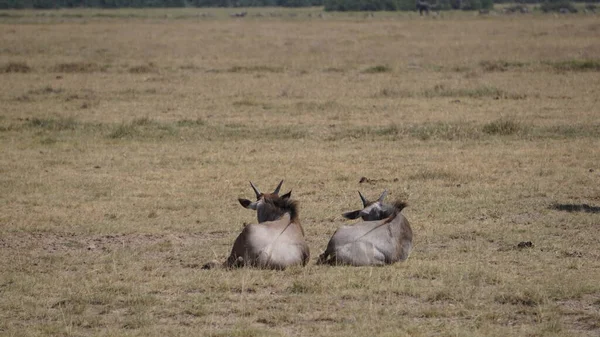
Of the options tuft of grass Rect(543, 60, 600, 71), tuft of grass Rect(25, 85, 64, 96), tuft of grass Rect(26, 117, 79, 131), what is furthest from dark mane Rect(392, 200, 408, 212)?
tuft of grass Rect(543, 60, 600, 71)

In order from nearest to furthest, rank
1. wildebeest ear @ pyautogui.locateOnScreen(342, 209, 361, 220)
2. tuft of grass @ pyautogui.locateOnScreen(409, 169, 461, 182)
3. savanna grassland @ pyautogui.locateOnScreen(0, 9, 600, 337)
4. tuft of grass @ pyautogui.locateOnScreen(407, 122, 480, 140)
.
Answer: savanna grassland @ pyautogui.locateOnScreen(0, 9, 600, 337)
wildebeest ear @ pyautogui.locateOnScreen(342, 209, 361, 220)
tuft of grass @ pyautogui.locateOnScreen(409, 169, 461, 182)
tuft of grass @ pyautogui.locateOnScreen(407, 122, 480, 140)

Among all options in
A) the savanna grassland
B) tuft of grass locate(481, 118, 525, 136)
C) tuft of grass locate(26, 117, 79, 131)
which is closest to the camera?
the savanna grassland

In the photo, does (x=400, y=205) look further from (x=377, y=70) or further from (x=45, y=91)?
(x=377, y=70)

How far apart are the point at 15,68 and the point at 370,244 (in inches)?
744

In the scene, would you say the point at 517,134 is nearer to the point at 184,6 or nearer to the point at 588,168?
the point at 588,168

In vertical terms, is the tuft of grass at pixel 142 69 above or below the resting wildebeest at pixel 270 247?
below

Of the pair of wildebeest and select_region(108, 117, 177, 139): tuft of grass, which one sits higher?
the pair of wildebeest

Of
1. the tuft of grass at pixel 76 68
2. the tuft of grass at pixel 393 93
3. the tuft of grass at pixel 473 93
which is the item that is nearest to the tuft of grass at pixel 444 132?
the tuft of grass at pixel 473 93

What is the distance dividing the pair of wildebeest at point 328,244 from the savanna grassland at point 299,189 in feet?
0.44

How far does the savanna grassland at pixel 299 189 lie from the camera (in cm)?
614

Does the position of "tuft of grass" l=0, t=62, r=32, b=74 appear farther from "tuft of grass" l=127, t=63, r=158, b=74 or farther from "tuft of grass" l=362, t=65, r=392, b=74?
"tuft of grass" l=362, t=65, r=392, b=74

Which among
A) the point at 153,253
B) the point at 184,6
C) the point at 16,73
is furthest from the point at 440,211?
the point at 184,6

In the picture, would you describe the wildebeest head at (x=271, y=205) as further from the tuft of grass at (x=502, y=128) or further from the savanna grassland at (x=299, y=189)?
the tuft of grass at (x=502, y=128)

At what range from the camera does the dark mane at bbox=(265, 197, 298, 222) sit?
758 cm
